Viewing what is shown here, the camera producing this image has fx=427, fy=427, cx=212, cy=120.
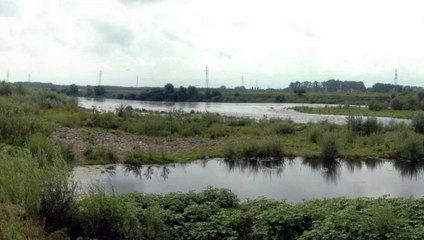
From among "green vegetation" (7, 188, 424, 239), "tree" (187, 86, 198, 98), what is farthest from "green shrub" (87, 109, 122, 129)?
"tree" (187, 86, 198, 98)

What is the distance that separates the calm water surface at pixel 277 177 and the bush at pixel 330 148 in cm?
92

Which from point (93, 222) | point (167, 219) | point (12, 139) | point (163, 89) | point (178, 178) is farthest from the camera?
point (163, 89)

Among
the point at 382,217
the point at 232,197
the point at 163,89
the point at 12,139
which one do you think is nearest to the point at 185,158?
the point at 12,139

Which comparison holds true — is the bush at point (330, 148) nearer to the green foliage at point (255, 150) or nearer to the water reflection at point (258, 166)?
the green foliage at point (255, 150)

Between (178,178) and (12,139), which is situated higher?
(12,139)

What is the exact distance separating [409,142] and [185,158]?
13385 millimetres

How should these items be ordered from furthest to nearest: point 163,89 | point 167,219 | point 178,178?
point 163,89 → point 178,178 → point 167,219

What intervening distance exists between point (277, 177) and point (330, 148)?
275 inches

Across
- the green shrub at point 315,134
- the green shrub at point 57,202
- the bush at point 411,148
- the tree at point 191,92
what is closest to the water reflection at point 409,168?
the bush at point 411,148

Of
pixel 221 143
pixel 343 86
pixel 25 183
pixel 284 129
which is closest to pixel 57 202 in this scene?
pixel 25 183

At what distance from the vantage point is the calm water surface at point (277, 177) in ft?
53.8

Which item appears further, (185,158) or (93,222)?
(185,158)

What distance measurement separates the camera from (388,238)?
27.2 ft

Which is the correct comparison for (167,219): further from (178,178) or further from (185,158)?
(185,158)
